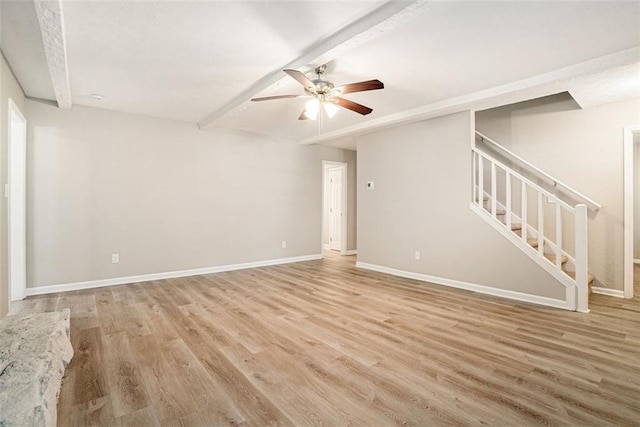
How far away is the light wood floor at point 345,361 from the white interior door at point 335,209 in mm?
4051

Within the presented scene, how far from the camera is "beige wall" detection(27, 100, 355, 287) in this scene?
3852 millimetres

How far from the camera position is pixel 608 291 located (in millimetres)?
3893

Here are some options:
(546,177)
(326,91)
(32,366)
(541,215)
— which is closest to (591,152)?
(546,177)

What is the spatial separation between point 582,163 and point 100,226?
6.77m

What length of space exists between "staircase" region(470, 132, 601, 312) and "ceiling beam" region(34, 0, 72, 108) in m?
4.45

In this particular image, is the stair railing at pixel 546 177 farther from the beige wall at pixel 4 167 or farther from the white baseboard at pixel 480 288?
the beige wall at pixel 4 167

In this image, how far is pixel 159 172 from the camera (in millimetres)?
4602

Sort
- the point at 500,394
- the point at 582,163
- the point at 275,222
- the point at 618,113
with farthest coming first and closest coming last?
the point at 275,222, the point at 582,163, the point at 618,113, the point at 500,394

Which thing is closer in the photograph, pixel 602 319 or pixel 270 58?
pixel 270 58

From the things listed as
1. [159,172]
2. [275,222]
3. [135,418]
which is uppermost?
[159,172]

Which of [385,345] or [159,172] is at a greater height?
[159,172]

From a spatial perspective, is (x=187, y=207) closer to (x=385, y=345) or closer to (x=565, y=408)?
(x=385, y=345)

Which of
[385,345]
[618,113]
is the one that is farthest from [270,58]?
[618,113]

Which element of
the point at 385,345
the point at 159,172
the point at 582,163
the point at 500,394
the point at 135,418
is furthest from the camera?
the point at 159,172
